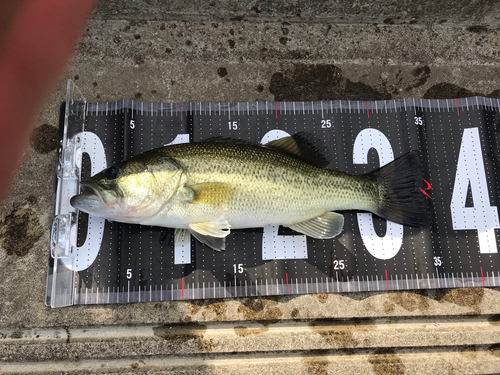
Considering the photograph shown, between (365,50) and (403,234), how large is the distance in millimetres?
1988

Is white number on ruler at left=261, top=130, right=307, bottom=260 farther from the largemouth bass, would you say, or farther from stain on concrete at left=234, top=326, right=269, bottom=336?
stain on concrete at left=234, top=326, right=269, bottom=336

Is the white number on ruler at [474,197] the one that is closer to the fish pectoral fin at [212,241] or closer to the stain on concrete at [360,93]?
the stain on concrete at [360,93]

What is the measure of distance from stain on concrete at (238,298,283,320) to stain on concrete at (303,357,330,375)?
0.49 meters

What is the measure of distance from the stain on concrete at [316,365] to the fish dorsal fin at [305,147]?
179 centimetres

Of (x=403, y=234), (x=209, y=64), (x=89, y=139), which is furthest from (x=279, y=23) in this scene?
(x=403, y=234)

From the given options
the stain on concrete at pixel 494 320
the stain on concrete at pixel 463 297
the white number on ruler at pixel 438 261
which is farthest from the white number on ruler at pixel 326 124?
the stain on concrete at pixel 494 320

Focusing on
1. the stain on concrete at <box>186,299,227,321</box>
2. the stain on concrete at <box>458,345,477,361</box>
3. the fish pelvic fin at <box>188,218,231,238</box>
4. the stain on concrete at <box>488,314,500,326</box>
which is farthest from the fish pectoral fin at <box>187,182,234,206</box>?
the stain on concrete at <box>488,314,500,326</box>

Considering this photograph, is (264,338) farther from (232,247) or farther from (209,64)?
(209,64)

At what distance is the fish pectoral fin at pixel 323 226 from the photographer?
270 centimetres

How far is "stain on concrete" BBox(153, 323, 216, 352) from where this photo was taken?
271cm

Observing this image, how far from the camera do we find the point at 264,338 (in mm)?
2752

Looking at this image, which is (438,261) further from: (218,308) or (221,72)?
(221,72)

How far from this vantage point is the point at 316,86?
318 cm

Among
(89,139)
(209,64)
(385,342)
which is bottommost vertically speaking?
(385,342)
